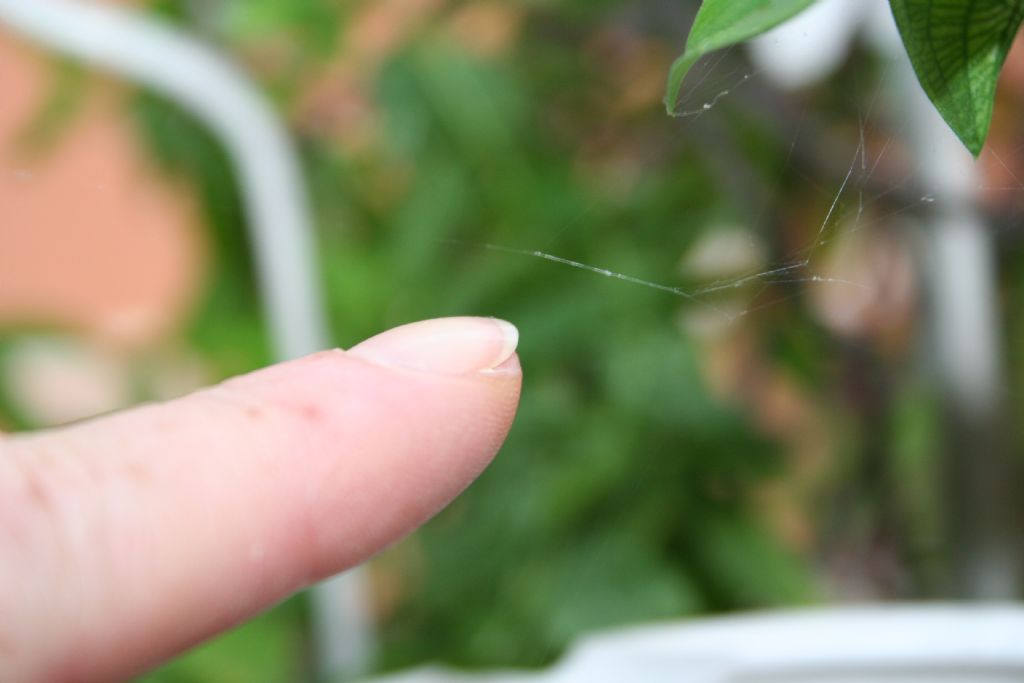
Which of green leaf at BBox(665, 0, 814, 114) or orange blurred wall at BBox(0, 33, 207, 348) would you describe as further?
orange blurred wall at BBox(0, 33, 207, 348)

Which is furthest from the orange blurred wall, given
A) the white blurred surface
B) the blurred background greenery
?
the white blurred surface

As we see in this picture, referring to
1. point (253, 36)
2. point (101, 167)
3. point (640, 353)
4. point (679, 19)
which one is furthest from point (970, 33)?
point (101, 167)

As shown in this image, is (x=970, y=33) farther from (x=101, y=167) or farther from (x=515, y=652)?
(x=101, y=167)

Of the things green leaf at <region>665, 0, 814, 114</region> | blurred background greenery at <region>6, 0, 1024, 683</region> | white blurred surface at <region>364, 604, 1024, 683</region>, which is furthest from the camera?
blurred background greenery at <region>6, 0, 1024, 683</region>

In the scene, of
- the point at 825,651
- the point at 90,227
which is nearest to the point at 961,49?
the point at 825,651

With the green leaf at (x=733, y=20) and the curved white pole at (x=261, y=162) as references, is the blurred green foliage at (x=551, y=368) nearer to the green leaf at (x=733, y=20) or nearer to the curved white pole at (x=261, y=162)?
the curved white pole at (x=261, y=162)

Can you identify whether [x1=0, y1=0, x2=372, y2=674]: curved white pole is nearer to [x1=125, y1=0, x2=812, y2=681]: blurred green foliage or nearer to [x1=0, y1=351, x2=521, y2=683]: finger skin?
[x1=125, y1=0, x2=812, y2=681]: blurred green foliage

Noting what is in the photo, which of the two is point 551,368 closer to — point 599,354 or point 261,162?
point 599,354

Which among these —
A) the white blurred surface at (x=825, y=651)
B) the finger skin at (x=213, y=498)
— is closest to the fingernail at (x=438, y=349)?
the finger skin at (x=213, y=498)
